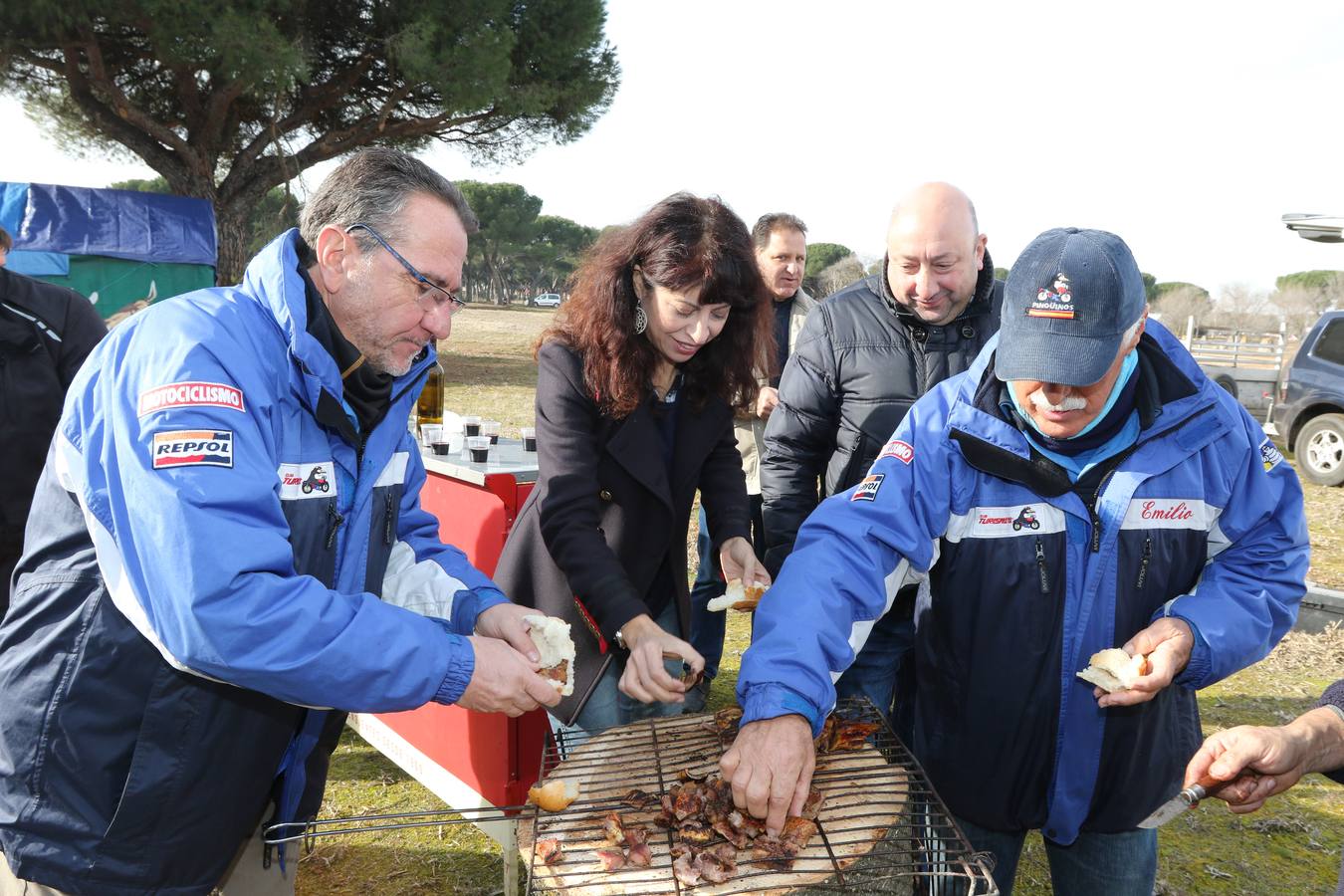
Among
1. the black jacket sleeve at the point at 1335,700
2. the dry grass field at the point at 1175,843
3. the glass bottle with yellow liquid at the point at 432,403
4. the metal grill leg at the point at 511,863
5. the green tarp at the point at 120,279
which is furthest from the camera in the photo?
the green tarp at the point at 120,279

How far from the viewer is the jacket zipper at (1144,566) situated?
6.91 ft

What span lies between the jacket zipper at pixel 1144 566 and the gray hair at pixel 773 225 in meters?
3.72

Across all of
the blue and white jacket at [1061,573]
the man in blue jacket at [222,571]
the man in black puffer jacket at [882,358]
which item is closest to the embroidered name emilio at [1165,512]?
the blue and white jacket at [1061,573]

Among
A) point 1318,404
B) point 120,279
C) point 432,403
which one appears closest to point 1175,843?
point 432,403

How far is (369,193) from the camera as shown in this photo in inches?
76.7

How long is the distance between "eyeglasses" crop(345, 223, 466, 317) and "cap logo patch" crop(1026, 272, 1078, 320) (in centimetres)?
133

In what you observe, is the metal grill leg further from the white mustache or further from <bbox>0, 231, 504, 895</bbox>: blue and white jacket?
the white mustache

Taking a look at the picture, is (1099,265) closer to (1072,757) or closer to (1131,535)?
(1131,535)

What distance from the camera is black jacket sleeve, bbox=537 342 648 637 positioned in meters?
2.53

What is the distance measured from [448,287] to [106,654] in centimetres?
99

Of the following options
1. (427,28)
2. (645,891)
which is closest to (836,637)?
(645,891)

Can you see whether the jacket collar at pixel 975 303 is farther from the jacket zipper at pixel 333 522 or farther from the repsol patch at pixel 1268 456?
the jacket zipper at pixel 333 522

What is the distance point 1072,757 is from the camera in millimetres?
2158

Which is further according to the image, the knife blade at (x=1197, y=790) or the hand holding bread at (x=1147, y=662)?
the hand holding bread at (x=1147, y=662)
